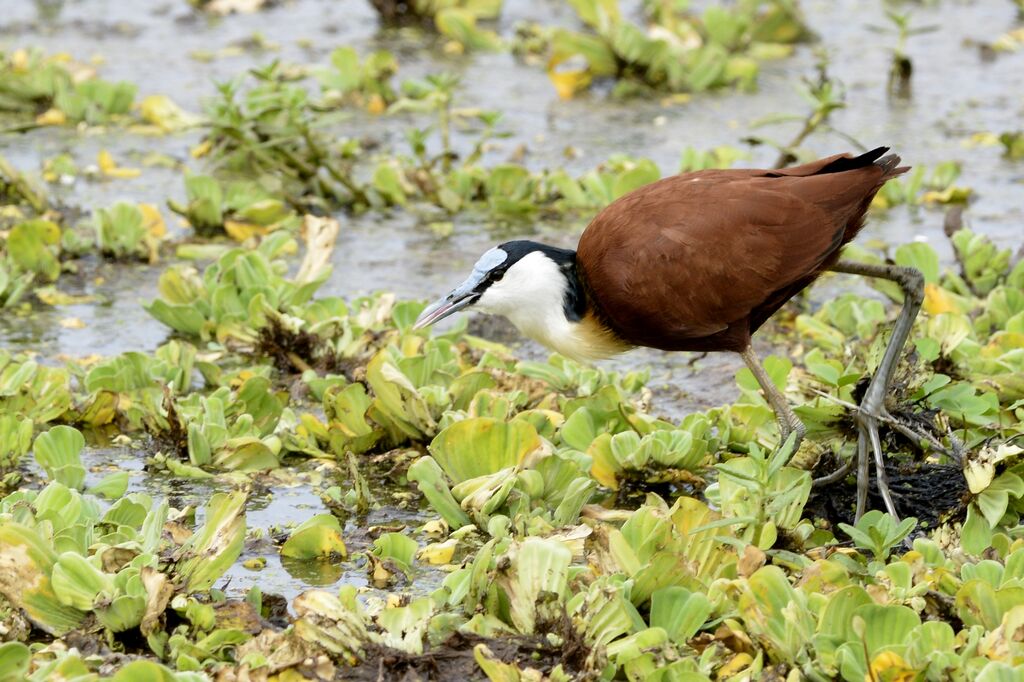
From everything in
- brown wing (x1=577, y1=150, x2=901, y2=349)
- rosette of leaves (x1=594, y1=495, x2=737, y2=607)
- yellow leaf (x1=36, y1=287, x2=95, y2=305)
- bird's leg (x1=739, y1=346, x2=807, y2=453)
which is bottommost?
yellow leaf (x1=36, y1=287, x2=95, y2=305)

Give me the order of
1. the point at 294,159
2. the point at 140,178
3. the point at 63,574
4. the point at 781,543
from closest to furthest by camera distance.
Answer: the point at 63,574 < the point at 781,543 < the point at 294,159 < the point at 140,178

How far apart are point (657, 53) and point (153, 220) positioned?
3.36 metres

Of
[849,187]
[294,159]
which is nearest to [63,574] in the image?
[849,187]

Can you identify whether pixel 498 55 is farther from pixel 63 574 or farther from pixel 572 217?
pixel 63 574

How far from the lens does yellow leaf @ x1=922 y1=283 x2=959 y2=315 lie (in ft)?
17.3

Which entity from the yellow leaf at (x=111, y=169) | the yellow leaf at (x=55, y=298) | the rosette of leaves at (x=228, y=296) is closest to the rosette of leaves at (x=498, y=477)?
the rosette of leaves at (x=228, y=296)

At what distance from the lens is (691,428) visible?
14.3ft

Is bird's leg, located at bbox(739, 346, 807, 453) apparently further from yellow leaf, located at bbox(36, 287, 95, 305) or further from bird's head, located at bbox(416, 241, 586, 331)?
yellow leaf, located at bbox(36, 287, 95, 305)

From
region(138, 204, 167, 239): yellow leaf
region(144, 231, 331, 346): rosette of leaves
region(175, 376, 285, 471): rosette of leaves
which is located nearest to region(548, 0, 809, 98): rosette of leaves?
region(138, 204, 167, 239): yellow leaf

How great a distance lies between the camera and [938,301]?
5281 millimetres

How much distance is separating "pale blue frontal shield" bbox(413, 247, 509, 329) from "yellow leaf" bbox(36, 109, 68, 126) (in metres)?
4.19

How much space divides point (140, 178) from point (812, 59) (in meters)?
4.34

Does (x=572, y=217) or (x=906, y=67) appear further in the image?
(x=906, y=67)

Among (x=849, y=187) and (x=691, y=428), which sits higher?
(x=849, y=187)
